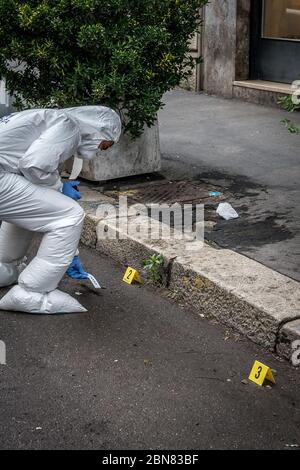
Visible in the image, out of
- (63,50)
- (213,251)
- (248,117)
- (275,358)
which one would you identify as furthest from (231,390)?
(248,117)

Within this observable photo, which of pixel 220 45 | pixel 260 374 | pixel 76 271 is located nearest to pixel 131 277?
pixel 76 271

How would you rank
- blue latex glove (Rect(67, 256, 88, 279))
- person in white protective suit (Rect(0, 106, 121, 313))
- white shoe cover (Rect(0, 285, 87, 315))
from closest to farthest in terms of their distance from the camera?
person in white protective suit (Rect(0, 106, 121, 313)) < white shoe cover (Rect(0, 285, 87, 315)) < blue latex glove (Rect(67, 256, 88, 279))

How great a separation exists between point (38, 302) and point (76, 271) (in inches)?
20.1

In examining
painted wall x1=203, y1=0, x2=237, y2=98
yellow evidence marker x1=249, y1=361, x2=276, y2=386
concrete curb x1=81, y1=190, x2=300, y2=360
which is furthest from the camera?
painted wall x1=203, y1=0, x2=237, y2=98

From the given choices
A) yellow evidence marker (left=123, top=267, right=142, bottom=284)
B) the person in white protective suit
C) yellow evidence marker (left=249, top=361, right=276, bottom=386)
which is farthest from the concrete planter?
yellow evidence marker (left=249, top=361, right=276, bottom=386)

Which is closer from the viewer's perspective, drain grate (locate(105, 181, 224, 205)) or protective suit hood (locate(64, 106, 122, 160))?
protective suit hood (locate(64, 106, 122, 160))

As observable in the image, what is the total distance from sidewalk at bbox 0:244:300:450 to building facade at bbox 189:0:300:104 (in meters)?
6.21

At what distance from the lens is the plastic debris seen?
6.71 meters

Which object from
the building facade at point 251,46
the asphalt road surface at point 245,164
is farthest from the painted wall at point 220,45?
the asphalt road surface at point 245,164

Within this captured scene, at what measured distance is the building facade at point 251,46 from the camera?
11055 millimetres

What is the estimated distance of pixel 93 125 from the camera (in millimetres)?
5570

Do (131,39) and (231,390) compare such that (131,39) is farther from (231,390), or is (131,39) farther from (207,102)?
(207,102)

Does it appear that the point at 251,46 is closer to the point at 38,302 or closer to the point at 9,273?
the point at 9,273

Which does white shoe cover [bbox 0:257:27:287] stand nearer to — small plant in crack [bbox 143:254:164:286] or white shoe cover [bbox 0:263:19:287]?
white shoe cover [bbox 0:263:19:287]
